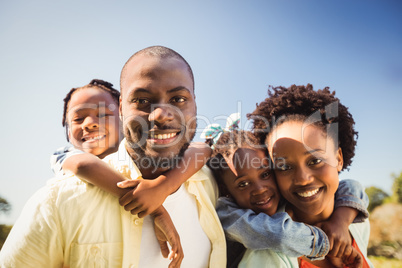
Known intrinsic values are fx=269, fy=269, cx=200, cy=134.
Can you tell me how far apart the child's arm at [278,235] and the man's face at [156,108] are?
2.70 ft

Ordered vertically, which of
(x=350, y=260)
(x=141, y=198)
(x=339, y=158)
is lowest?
(x=350, y=260)

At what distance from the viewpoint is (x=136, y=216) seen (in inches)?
71.5

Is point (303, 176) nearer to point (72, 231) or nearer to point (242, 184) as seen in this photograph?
point (242, 184)

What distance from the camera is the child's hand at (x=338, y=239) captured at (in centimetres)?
218

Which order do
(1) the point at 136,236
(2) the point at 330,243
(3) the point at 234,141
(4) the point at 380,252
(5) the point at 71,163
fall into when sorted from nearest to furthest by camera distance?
(1) the point at 136,236
(5) the point at 71,163
(2) the point at 330,243
(3) the point at 234,141
(4) the point at 380,252

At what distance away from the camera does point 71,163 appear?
187 cm

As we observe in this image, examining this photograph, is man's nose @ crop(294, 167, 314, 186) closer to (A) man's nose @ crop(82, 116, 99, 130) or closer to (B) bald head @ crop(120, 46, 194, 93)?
(B) bald head @ crop(120, 46, 194, 93)

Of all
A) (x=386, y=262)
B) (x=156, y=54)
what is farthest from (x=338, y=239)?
(x=386, y=262)

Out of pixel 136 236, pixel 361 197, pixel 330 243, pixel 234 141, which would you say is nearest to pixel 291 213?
pixel 330 243

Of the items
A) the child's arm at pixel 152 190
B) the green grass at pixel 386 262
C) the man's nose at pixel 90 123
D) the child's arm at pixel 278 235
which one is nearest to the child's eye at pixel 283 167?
the child's arm at pixel 278 235

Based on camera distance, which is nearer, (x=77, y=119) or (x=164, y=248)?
(x=164, y=248)

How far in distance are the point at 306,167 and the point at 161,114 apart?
1.31m

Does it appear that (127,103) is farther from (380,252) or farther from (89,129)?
(380,252)

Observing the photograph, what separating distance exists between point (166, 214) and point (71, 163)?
0.75 meters
